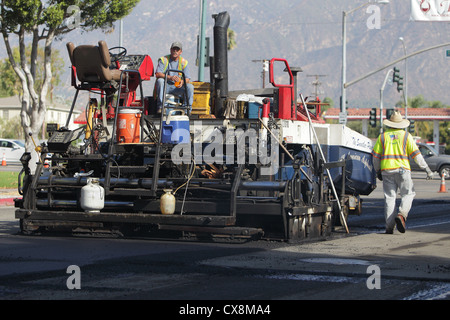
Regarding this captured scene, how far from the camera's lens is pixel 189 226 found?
1048cm

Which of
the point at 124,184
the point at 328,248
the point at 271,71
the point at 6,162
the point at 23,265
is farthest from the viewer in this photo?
the point at 6,162

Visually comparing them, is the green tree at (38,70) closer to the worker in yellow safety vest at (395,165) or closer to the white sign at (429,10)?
the white sign at (429,10)

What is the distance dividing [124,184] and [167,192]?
2.30 feet

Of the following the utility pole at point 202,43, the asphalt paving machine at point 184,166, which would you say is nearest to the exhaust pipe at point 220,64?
the asphalt paving machine at point 184,166

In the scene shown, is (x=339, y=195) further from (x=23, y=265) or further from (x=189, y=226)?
(x=23, y=265)

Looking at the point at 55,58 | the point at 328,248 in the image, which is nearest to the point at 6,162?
the point at 55,58

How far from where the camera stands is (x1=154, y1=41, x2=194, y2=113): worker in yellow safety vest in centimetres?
1221

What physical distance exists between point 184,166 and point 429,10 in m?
27.1

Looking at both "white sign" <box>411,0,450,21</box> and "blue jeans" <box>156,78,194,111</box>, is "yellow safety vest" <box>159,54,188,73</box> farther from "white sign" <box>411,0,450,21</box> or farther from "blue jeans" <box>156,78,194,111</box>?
"white sign" <box>411,0,450,21</box>

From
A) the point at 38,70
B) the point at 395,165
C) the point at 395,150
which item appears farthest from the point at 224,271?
the point at 38,70

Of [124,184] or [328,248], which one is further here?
[124,184]

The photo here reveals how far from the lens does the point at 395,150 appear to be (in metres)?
12.6

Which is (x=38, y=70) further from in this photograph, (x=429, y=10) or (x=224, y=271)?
(x=224, y=271)

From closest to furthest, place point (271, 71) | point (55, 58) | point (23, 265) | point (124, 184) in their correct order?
point (23, 265)
point (124, 184)
point (271, 71)
point (55, 58)
